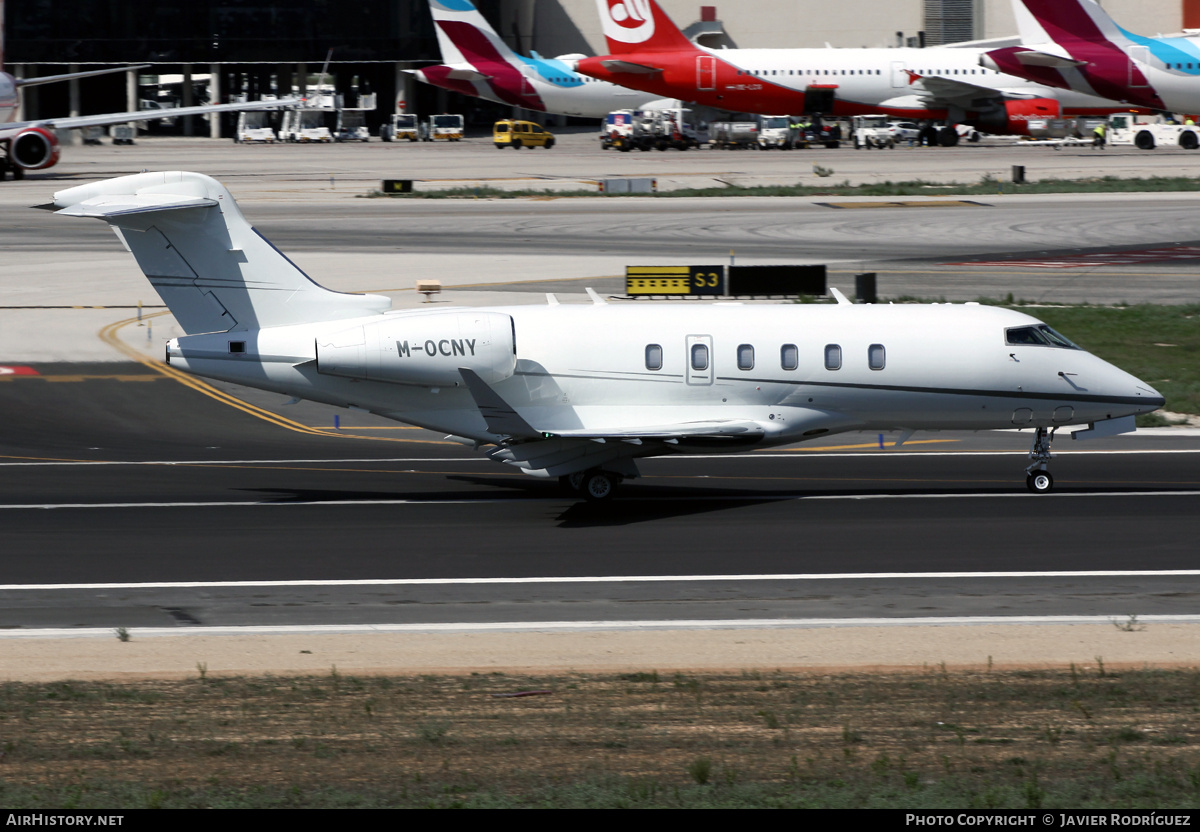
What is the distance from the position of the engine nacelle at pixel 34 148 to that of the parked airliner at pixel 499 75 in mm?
44362

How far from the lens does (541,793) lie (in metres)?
10.2

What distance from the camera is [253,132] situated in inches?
5315

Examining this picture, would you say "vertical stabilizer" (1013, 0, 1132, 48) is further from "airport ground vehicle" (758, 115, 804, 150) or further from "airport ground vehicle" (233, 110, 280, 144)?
"airport ground vehicle" (233, 110, 280, 144)

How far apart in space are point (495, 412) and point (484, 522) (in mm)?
2028

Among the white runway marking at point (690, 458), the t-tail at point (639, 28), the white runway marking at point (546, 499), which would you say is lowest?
the white runway marking at point (546, 499)

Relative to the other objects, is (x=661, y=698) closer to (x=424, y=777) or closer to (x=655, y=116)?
(x=424, y=777)

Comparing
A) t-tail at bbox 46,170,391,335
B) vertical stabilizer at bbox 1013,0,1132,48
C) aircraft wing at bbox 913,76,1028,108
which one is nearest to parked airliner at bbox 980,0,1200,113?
vertical stabilizer at bbox 1013,0,1132,48

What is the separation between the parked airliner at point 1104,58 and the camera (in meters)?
95.4

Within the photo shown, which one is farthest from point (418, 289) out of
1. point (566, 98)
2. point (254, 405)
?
point (566, 98)

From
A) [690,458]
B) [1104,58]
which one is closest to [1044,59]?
[1104,58]

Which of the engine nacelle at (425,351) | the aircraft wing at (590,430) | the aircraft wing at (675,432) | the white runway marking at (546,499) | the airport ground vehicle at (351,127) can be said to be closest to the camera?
the aircraft wing at (590,430)

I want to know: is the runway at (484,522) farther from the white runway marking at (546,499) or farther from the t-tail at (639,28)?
the t-tail at (639,28)

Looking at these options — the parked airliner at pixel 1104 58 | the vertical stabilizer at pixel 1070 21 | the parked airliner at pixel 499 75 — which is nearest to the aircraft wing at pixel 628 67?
the parked airliner at pixel 499 75

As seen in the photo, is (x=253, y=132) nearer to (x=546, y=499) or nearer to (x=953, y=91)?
(x=953, y=91)
